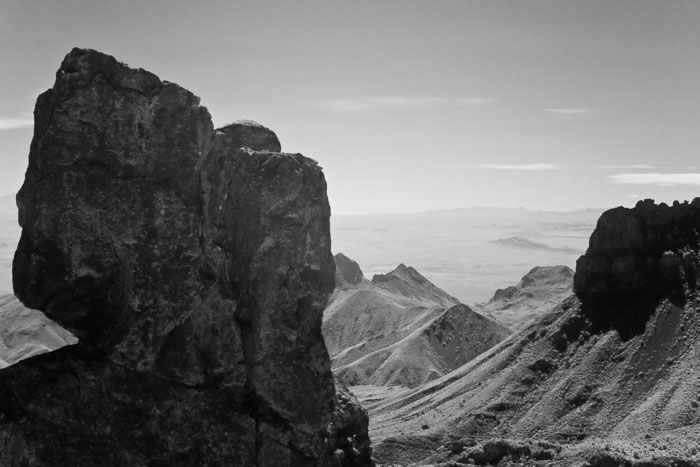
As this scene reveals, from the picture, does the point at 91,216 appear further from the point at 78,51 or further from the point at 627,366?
the point at 627,366

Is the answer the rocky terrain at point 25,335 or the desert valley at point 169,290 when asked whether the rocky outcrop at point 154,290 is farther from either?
the rocky terrain at point 25,335

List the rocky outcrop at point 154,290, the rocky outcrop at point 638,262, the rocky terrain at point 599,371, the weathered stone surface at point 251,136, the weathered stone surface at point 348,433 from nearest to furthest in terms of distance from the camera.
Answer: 1. the rocky outcrop at point 154,290
2. the weathered stone surface at point 348,433
3. the weathered stone surface at point 251,136
4. the rocky terrain at point 599,371
5. the rocky outcrop at point 638,262

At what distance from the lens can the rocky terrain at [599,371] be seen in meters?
74.8

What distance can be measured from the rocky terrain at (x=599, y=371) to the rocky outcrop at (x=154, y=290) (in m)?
30.1

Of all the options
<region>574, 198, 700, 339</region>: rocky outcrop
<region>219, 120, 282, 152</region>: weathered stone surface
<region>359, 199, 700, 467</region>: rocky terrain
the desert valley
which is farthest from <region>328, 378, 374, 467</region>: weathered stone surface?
<region>574, 198, 700, 339</region>: rocky outcrop

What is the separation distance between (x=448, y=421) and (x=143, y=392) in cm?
6146

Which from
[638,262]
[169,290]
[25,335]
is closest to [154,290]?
[169,290]

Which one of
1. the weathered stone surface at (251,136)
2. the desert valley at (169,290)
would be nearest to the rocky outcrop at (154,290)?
the desert valley at (169,290)

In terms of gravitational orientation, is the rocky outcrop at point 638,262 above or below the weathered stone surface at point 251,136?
below

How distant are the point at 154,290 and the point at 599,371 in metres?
70.4

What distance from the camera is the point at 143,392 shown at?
34375 mm

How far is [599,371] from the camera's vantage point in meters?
86.0

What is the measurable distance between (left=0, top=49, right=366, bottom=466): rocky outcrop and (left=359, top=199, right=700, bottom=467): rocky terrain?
3005 cm

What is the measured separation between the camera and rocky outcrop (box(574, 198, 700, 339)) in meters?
90.9
